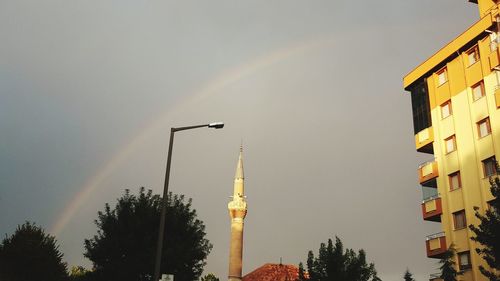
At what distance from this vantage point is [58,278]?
3850cm

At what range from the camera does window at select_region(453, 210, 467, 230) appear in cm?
3205

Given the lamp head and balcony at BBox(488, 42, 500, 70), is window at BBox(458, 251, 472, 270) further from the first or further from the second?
the lamp head

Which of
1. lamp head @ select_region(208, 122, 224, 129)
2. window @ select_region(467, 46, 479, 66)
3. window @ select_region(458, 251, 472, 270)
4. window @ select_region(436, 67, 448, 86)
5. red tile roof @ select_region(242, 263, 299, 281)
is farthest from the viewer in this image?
red tile roof @ select_region(242, 263, 299, 281)

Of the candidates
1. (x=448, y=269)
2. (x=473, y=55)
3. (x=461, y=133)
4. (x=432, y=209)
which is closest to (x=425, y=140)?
(x=461, y=133)

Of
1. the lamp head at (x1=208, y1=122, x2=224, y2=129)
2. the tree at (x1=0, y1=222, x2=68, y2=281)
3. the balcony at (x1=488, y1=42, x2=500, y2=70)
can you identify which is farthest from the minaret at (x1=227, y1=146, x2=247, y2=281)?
the lamp head at (x1=208, y1=122, x2=224, y2=129)

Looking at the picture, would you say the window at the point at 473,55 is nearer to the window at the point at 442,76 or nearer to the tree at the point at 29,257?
the window at the point at 442,76

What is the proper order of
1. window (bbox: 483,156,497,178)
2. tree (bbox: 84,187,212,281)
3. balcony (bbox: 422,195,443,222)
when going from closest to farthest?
tree (bbox: 84,187,212,281), window (bbox: 483,156,497,178), balcony (bbox: 422,195,443,222)

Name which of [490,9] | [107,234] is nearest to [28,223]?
[107,234]

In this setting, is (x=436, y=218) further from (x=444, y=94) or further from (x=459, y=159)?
(x=444, y=94)

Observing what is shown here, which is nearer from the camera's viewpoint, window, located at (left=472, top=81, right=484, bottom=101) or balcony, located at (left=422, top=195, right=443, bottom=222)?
window, located at (left=472, top=81, right=484, bottom=101)

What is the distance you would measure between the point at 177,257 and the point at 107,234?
4.19m

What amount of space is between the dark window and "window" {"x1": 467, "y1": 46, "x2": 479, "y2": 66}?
15.2 feet

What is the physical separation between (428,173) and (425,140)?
2558 millimetres

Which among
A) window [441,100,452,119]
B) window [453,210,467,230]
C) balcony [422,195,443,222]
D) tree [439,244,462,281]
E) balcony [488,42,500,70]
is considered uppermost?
balcony [488,42,500,70]
